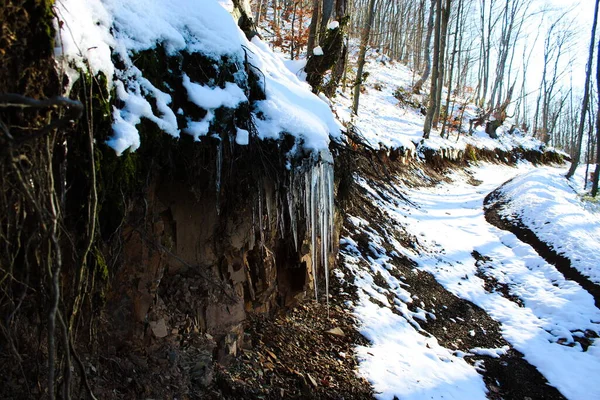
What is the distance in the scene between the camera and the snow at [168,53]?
6.11 ft

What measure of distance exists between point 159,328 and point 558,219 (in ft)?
32.7

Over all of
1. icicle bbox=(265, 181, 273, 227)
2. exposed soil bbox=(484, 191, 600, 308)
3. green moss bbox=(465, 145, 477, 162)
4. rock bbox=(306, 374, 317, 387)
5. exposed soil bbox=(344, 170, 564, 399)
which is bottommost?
exposed soil bbox=(344, 170, 564, 399)

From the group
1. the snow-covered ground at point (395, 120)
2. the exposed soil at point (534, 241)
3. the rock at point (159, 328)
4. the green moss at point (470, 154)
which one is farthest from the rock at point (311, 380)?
the green moss at point (470, 154)

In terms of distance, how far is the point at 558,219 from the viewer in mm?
9164

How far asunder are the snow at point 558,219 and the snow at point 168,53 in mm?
6927

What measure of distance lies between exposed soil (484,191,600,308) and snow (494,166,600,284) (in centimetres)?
11

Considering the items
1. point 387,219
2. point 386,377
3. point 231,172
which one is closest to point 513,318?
point 387,219

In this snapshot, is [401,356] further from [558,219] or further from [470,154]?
[470,154]

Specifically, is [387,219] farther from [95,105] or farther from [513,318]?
[95,105]

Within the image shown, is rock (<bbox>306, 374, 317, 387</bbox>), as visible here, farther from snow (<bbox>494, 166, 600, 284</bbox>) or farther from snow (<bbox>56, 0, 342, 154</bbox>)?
snow (<bbox>494, 166, 600, 284</bbox>)

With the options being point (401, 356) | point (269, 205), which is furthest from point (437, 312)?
point (269, 205)

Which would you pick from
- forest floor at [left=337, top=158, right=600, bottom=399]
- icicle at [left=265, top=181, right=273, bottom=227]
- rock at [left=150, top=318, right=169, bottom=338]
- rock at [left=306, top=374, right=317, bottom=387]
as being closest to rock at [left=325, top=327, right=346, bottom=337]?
forest floor at [left=337, top=158, right=600, bottom=399]

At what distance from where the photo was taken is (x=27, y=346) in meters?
1.84

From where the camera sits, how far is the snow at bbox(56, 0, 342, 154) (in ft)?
6.11
